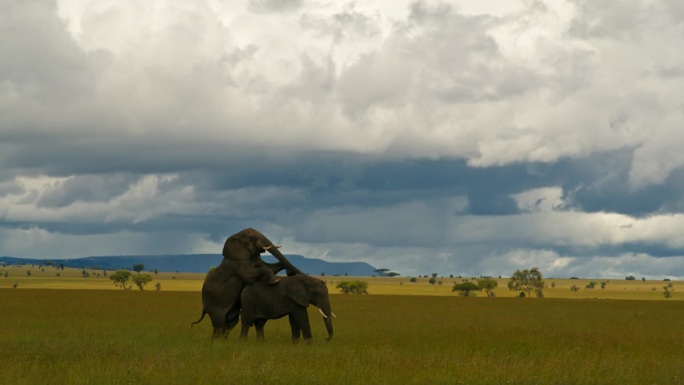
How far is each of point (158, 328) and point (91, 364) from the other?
47.6 ft

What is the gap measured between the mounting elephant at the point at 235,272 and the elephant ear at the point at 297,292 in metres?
0.73

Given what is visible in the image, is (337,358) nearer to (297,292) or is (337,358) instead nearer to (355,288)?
(297,292)

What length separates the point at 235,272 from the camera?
24.5 m

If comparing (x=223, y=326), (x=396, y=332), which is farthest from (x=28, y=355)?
(x=396, y=332)

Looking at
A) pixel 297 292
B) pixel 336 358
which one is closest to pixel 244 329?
pixel 297 292

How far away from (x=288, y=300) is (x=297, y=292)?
38 centimetres

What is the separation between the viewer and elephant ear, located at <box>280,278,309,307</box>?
23188mm

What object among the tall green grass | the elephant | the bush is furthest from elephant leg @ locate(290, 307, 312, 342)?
the bush

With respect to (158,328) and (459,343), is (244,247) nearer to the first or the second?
(459,343)

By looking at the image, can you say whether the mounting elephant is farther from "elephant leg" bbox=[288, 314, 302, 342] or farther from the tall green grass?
"elephant leg" bbox=[288, 314, 302, 342]

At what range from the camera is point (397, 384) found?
654 inches

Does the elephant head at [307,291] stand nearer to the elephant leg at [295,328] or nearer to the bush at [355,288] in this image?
the elephant leg at [295,328]

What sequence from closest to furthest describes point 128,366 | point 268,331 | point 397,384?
1. point 397,384
2. point 128,366
3. point 268,331

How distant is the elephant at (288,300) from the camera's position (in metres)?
23.3
